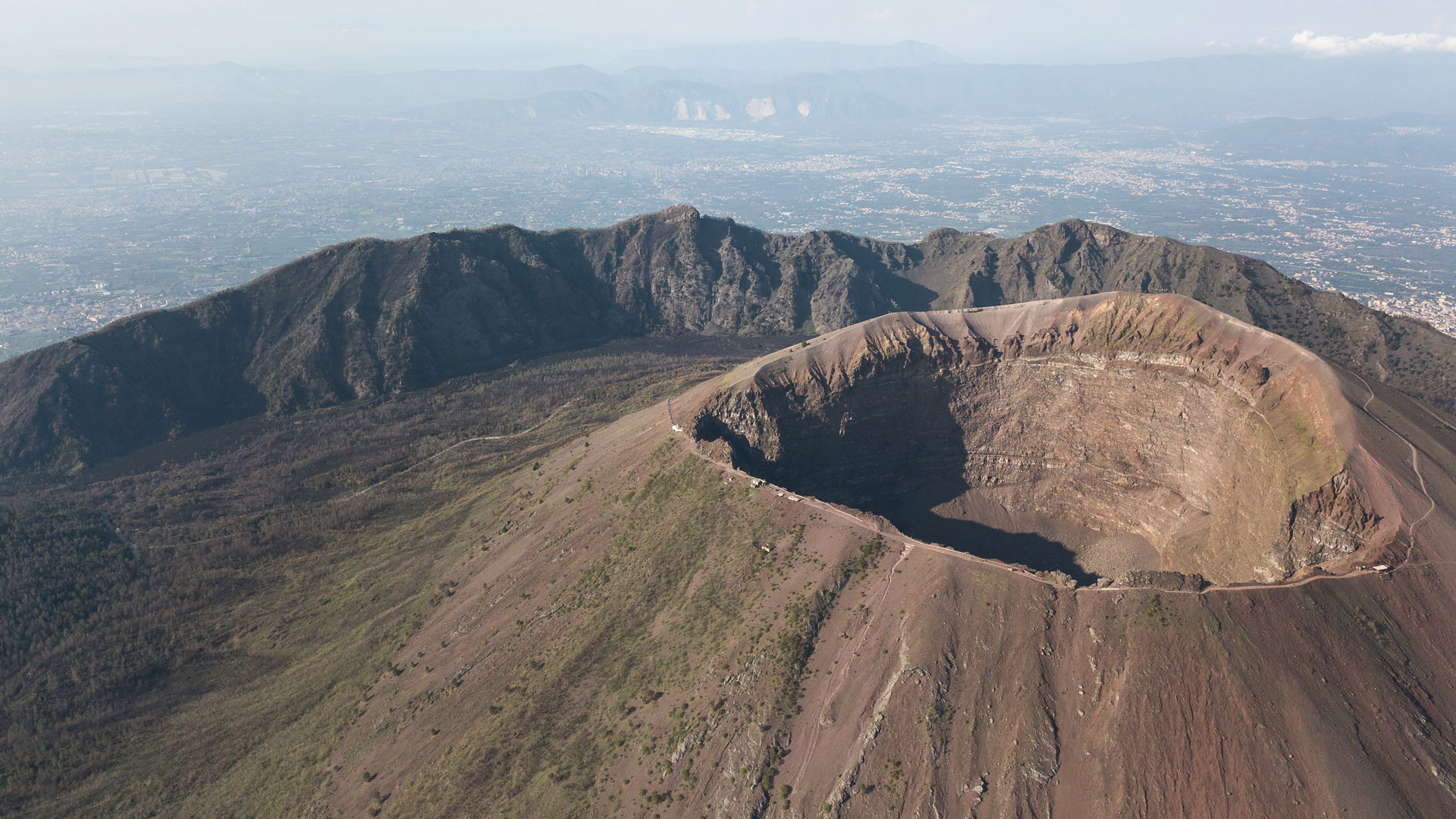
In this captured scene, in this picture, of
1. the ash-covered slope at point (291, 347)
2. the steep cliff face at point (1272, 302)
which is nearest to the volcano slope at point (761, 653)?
the ash-covered slope at point (291, 347)

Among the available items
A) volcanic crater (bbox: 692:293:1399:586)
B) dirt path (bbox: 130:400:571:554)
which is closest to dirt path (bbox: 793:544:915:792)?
volcanic crater (bbox: 692:293:1399:586)

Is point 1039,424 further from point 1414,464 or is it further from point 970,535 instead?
point 1414,464

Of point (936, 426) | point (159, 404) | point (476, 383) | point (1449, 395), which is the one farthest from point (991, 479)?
point (159, 404)

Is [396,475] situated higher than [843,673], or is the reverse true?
[843,673]

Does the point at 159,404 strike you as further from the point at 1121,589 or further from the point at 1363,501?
the point at 1363,501

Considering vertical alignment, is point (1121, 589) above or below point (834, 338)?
below

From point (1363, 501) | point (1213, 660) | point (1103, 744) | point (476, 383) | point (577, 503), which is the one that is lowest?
point (476, 383)

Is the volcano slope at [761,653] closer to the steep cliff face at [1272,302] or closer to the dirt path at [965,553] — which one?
the dirt path at [965,553]

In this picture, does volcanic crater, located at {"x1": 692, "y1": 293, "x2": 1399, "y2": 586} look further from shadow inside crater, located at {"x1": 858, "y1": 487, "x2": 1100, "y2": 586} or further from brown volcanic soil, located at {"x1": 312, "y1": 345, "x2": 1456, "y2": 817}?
brown volcanic soil, located at {"x1": 312, "y1": 345, "x2": 1456, "y2": 817}

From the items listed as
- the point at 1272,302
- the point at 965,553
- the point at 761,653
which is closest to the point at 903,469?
the point at 965,553

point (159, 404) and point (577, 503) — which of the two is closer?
point (577, 503)
